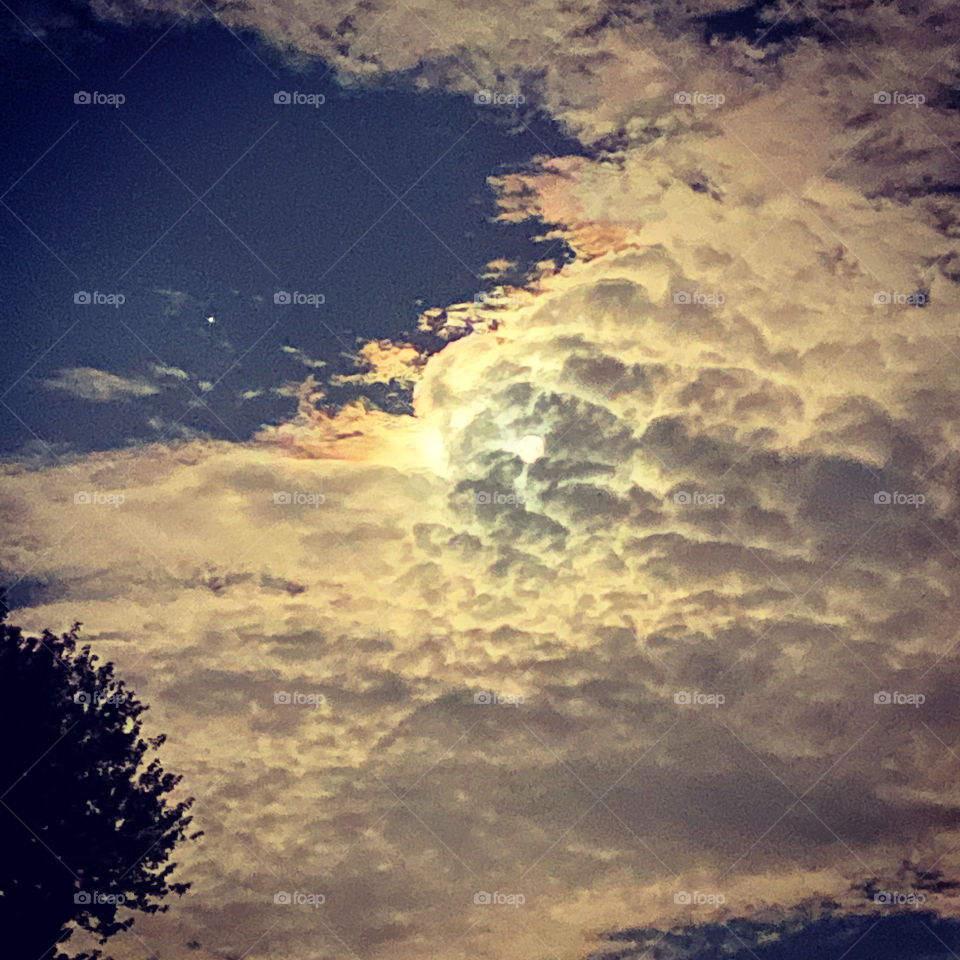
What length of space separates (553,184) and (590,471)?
2.39 m

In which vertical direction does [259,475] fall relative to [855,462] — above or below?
above

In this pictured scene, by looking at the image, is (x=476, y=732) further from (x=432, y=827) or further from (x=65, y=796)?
(x=65, y=796)

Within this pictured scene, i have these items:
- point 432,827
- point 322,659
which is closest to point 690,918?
point 432,827

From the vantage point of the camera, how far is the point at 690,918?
22.5 ft

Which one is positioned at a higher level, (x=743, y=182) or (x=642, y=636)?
(x=743, y=182)

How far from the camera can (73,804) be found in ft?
21.6

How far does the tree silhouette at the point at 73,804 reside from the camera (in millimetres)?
6422

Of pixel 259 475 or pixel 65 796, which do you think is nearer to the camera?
pixel 65 796

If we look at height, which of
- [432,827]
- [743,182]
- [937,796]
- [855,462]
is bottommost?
[937,796]

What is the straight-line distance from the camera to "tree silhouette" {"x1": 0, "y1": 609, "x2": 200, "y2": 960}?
6.42 meters

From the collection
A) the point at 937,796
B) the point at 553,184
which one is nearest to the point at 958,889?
the point at 937,796

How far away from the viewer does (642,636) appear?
7.13 meters

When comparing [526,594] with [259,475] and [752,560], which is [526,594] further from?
[259,475]

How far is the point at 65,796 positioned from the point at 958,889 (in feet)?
24.3
